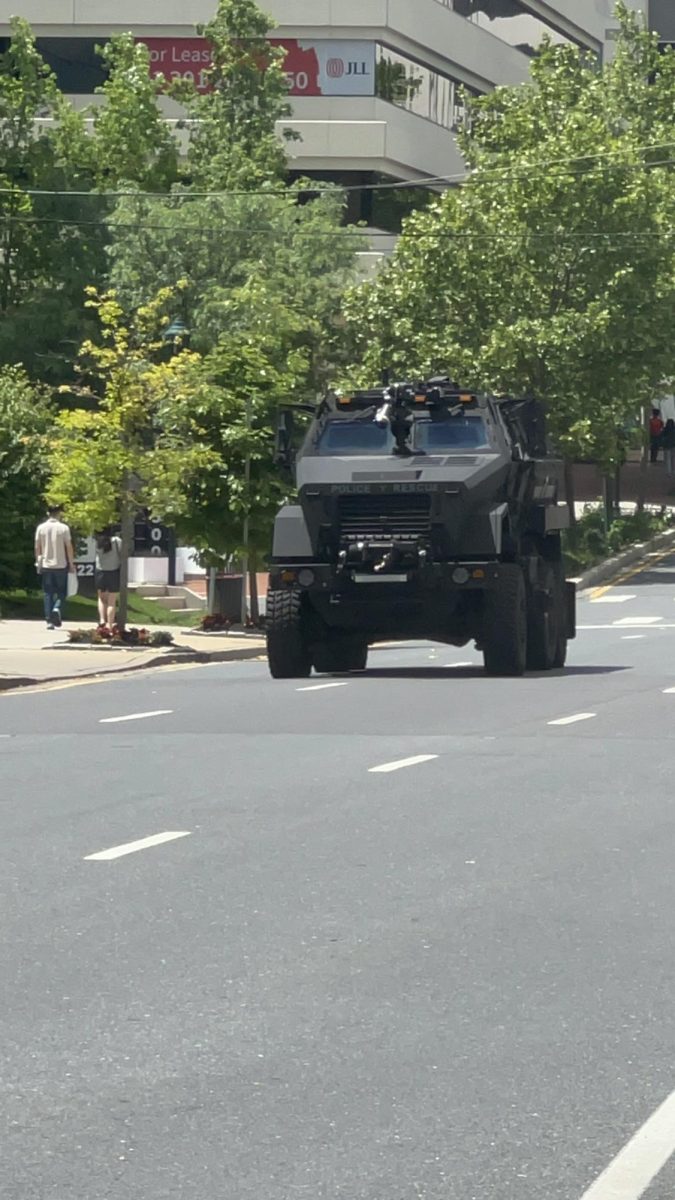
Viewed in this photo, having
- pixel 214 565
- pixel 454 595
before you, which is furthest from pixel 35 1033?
pixel 214 565

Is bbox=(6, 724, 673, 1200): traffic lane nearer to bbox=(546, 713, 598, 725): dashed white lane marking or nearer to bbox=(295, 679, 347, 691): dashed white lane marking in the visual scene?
bbox=(546, 713, 598, 725): dashed white lane marking

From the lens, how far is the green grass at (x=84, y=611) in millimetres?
39219

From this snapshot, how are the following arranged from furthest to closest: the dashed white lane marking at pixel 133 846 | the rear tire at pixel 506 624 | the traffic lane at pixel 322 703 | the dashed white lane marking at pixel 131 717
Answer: the rear tire at pixel 506 624, the dashed white lane marking at pixel 131 717, the traffic lane at pixel 322 703, the dashed white lane marking at pixel 133 846

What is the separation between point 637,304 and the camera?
54531 millimetres

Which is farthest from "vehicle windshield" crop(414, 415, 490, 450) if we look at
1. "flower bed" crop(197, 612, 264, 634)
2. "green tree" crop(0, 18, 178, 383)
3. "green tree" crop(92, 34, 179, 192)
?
"green tree" crop(92, 34, 179, 192)

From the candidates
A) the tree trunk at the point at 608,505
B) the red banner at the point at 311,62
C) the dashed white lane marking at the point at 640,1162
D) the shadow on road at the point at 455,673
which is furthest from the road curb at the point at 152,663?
the red banner at the point at 311,62

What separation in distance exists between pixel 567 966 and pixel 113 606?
23.5 meters

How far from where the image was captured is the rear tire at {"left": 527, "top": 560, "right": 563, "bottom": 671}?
25453mm

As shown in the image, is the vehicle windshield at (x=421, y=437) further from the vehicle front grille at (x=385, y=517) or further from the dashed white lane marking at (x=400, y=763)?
the dashed white lane marking at (x=400, y=763)

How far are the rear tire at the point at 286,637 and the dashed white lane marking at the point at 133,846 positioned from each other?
12203 millimetres

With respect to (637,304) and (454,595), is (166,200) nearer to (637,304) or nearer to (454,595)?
(637,304)

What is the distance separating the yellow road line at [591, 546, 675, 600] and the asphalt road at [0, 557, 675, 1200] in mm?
33548

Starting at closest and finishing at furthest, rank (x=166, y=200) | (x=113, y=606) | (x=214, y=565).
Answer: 1. (x=113, y=606)
2. (x=214, y=565)
3. (x=166, y=200)

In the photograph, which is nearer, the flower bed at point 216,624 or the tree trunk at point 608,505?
the flower bed at point 216,624
